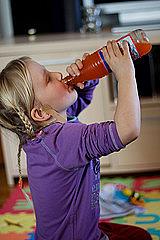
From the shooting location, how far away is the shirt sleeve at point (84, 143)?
1.26 m

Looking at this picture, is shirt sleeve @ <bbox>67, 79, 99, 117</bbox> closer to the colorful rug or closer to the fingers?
the fingers

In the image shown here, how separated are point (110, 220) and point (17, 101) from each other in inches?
31.3

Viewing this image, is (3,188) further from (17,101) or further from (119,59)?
(119,59)

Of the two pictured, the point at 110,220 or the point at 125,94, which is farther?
the point at 110,220

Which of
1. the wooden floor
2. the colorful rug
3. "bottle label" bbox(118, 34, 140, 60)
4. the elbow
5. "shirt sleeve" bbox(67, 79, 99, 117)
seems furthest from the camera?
the wooden floor

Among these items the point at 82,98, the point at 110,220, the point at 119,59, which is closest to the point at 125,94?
the point at 119,59

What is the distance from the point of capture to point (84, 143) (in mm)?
1282

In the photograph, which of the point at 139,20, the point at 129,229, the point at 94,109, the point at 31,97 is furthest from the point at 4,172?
the point at 31,97

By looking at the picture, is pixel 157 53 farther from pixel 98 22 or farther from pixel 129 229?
pixel 129 229

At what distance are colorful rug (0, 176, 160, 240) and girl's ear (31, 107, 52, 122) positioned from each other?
0.67 metres

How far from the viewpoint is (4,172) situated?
2666mm

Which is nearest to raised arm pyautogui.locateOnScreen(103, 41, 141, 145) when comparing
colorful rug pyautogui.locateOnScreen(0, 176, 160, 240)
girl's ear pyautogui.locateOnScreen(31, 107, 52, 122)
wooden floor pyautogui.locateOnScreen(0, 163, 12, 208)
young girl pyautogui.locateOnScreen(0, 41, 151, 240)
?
young girl pyautogui.locateOnScreen(0, 41, 151, 240)

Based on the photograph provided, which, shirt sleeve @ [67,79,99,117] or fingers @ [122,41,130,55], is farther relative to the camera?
shirt sleeve @ [67,79,99,117]

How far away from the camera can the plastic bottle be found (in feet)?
4.53
